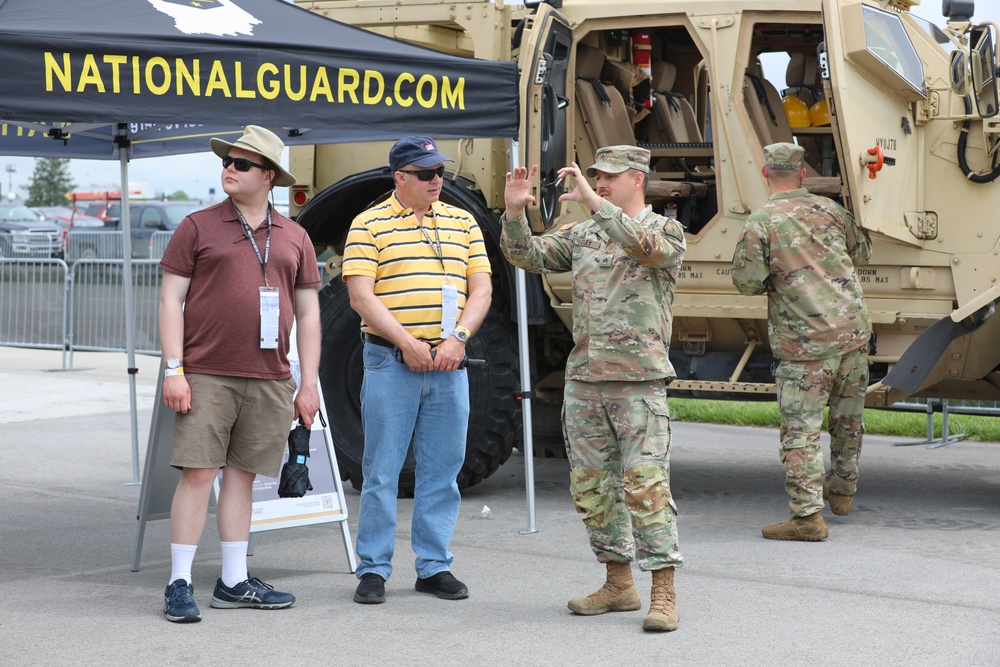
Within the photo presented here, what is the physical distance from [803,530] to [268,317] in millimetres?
2900

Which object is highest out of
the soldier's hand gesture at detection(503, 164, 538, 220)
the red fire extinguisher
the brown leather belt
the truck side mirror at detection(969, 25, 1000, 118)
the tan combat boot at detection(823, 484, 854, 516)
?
the red fire extinguisher

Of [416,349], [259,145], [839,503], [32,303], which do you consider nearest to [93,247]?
[32,303]

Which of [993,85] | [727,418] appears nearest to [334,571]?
[993,85]

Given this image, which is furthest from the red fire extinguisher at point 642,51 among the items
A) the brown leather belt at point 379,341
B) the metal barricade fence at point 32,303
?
the metal barricade fence at point 32,303

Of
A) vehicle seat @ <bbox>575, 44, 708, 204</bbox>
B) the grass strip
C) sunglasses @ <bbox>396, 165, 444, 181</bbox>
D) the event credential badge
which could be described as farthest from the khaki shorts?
the grass strip

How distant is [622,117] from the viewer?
7.75 m

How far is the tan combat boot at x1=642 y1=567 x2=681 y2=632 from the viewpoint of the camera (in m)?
4.77

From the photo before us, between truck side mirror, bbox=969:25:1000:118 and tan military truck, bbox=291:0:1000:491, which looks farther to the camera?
tan military truck, bbox=291:0:1000:491

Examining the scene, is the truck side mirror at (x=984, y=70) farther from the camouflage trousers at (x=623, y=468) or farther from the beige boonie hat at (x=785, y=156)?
the camouflage trousers at (x=623, y=468)

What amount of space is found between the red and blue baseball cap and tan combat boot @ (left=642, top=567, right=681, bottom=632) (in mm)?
1797

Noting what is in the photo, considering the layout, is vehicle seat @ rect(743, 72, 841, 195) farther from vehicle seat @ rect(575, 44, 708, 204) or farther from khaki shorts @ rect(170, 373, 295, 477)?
khaki shorts @ rect(170, 373, 295, 477)

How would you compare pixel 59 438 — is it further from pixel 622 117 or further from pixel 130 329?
pixel 622 117

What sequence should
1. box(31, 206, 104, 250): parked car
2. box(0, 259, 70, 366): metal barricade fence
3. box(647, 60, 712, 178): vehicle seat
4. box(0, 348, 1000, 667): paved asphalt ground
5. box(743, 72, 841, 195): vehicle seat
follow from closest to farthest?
1. box(0, 348, 1000, 667): paved asphalt ground
2. box(743, 72, 841, 195): vehicle seat
3. box(647, 60, 712, 178): vehicle seat
4. box(0, 259, 70, 366): metal barricade fence
5. box(31, 206, 104, 250): parked car

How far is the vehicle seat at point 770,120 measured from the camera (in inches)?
270
